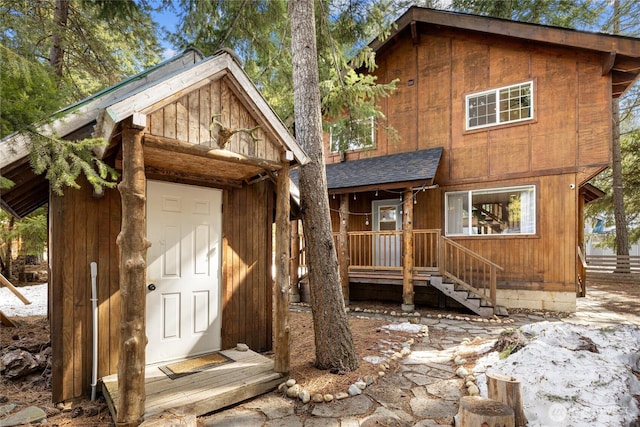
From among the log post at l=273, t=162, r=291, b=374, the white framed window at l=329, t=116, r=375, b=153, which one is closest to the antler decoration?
the log post at l=273, t=162, r=291, b=374

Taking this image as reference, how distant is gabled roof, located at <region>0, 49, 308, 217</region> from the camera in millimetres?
2740

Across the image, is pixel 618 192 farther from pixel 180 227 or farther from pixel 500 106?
pixel 180 227

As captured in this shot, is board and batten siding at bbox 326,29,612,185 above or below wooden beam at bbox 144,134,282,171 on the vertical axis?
above

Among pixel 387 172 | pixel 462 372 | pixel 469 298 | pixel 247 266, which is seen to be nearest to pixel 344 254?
pixel 387 172

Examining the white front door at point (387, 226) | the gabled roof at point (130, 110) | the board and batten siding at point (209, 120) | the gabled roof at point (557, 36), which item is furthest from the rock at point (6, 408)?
the white front door at point (387, 226)

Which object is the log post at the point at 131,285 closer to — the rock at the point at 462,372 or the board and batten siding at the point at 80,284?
the board and batten siding at the point at 80,284

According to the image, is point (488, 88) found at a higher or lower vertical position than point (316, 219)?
higher

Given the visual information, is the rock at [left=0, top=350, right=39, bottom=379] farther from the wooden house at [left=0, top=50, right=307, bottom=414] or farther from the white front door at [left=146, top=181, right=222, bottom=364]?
the white front door at [left=146, top=181, right=222, bottom=364]

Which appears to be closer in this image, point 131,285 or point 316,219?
point 131,285

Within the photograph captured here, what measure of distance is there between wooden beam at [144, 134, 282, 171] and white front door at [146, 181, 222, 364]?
1.22 meters

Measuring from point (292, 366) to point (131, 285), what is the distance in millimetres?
2435

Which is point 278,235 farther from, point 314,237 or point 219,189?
point 219,189

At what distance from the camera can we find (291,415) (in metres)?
3.23

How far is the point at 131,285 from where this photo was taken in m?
2.73
